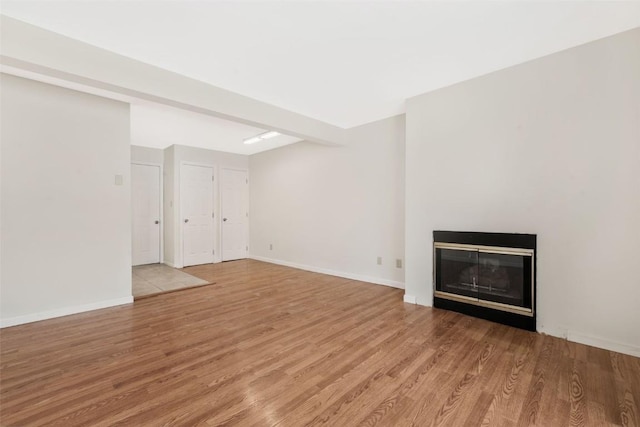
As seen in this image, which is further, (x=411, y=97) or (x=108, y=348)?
(x=411, y=97)

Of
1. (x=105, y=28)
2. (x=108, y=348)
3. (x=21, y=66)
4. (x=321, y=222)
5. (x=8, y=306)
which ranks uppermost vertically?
(x=105, y=28)

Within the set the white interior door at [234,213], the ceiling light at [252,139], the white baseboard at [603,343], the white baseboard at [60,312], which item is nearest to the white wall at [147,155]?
the white interior door at [234,213]

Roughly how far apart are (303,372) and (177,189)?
5179 mm

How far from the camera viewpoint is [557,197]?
2.63 meters

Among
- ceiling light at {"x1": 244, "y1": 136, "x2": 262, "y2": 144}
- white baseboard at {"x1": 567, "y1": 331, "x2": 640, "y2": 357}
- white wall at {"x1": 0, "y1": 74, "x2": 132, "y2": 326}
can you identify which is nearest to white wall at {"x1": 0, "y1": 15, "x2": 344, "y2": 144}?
white wall at {"x1": 0, "y1": 74, "x2": 132, "y2": 326}

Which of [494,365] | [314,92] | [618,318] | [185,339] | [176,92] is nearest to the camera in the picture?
[494,365]

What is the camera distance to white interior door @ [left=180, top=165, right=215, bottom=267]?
604 centimetres

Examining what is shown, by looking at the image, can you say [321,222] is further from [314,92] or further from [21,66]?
[21,66]

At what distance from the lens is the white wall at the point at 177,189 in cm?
589

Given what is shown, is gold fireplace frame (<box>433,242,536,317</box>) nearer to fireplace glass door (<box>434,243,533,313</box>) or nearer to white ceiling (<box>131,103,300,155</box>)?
fireplace glass door (<box>434,243,533,313</box>)

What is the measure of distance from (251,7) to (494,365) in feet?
10.6

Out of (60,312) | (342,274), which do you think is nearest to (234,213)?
(342,274)

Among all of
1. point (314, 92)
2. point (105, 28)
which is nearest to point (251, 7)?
point (105, 28)

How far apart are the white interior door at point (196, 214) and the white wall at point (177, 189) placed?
0.10 m
